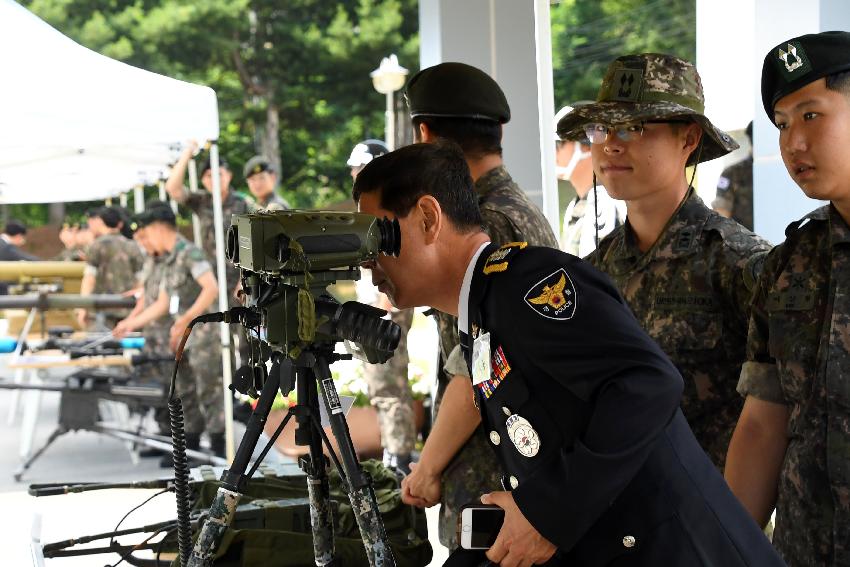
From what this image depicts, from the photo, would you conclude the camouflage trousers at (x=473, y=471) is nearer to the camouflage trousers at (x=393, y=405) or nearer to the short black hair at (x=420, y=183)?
the short black hair at (x=420, y=183)

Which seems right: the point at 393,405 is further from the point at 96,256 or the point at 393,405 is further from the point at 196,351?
the point at 96,256

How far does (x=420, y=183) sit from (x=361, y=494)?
0.51 m

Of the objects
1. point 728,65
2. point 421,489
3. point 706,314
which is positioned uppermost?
Result: point 728,65

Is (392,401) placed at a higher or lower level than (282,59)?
lower

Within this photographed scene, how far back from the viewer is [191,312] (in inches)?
→ 279

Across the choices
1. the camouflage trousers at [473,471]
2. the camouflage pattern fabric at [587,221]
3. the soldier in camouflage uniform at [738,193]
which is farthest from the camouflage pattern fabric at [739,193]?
the camouflage trousers at [473,471]

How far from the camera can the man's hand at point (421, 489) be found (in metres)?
2.03

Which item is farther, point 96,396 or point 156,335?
point 156,335

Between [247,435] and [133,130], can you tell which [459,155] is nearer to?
[247,435]

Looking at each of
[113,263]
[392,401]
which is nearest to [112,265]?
[113,263]

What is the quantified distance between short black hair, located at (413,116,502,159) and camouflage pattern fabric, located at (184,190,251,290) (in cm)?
566

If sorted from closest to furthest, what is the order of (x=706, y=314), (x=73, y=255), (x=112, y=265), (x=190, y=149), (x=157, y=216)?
(x=706, y=314) < (x=190, y=149) < (x=157, y=216) < (x=112, y=265) < (x=73, y=255)

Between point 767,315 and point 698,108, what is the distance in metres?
0.63

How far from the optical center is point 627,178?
2.19 metres
